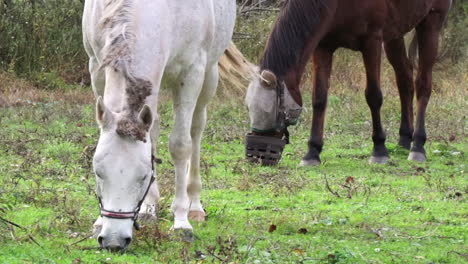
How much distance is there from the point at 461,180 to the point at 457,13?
43.4ft

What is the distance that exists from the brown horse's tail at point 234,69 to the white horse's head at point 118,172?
688cm

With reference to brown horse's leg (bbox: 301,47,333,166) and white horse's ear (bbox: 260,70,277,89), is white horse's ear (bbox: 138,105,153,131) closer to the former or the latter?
white horse's ear (bbox: 260,70,277,89)

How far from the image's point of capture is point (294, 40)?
8328 millimetres

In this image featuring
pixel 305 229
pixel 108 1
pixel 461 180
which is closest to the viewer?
pixel 108 1

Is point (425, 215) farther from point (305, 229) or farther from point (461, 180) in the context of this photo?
point (461, 180)

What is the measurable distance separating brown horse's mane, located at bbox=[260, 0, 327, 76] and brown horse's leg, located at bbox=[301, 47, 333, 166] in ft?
Answer: 1.76

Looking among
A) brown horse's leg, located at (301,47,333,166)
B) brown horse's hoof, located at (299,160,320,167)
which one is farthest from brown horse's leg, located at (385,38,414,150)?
brown horse's hoof, located at (299,160,320,167)

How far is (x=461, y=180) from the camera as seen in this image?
782cm

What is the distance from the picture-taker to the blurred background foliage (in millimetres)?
14602

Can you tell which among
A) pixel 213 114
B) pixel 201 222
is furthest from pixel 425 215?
pixel 213 114

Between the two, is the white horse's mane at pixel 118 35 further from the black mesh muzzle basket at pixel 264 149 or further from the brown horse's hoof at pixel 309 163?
the brown horse's hoof at pixel 309 163

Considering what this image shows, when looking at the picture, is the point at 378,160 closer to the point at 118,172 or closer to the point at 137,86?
the point at 137,86

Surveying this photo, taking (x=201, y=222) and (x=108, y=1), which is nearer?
(x=108, y=1)

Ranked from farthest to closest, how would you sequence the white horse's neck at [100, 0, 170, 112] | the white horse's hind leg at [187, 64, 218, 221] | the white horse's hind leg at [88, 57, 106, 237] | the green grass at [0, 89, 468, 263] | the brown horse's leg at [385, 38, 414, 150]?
the brown horse's leg at [385, 38, 414, 150] < the white horse's hind leg at [187, 64, 218, 221] < the white horse's hind leg at [88, 57, 106, 237] < the green grass at [0, 89, 468, 263] < the white horse's neck at [100, 0, 170, 112]
